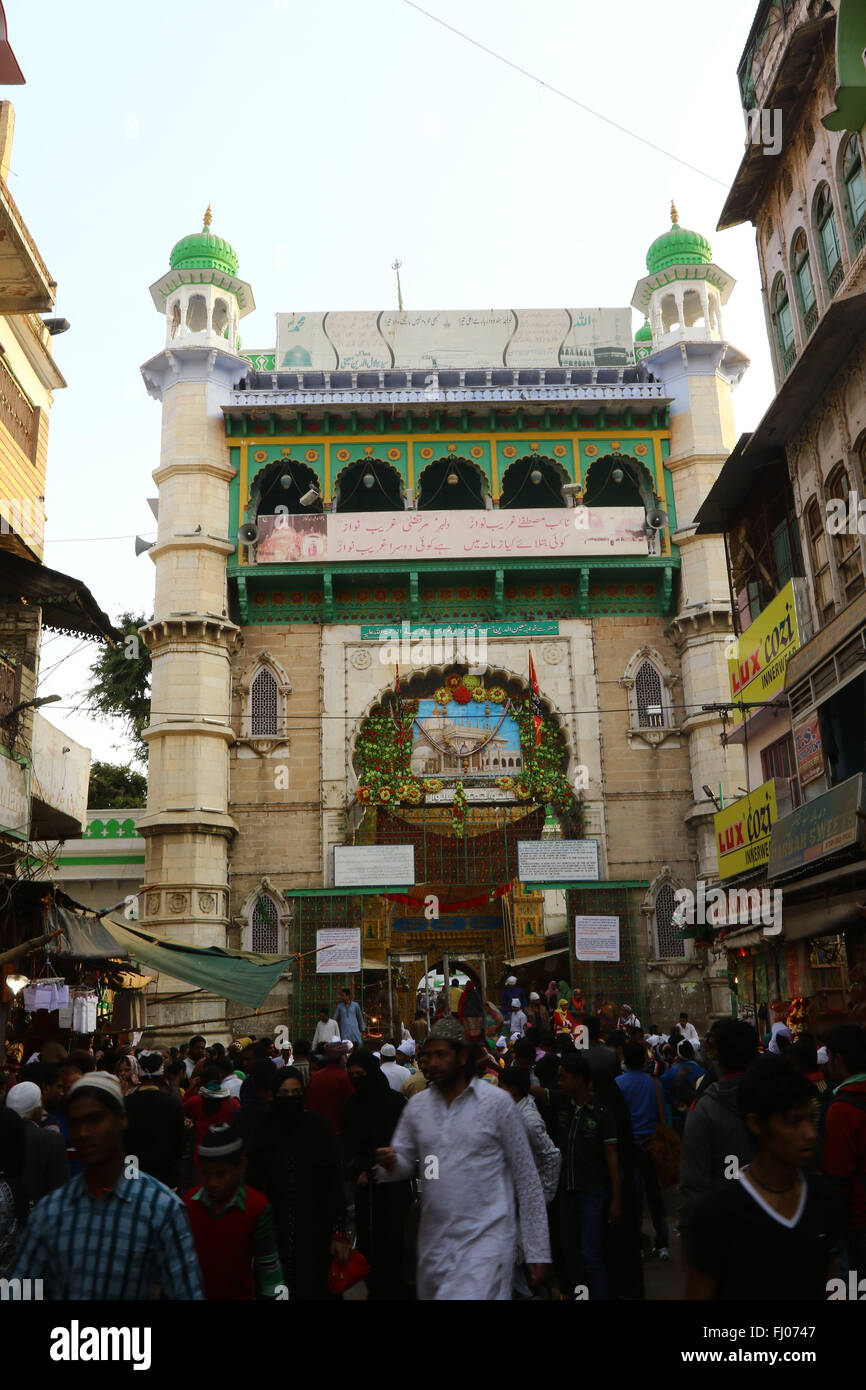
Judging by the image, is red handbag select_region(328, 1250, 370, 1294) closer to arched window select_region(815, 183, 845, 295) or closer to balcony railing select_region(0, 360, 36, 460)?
arched window select_region(815, 183, 845, 295)

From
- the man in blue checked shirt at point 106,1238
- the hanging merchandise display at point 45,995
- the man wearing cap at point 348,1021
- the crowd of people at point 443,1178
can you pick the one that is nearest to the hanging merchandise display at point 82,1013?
the hanging merchandise display at point 45,995

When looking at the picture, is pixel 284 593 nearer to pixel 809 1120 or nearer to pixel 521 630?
pixel 521 630

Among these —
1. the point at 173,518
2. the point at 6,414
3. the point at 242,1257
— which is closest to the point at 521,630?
the point at 173,518

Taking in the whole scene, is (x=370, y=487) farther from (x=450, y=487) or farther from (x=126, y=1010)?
(x=126, y=1010)

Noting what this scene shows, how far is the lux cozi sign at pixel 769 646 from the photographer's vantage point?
690 inches

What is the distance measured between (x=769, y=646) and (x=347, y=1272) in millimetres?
15361

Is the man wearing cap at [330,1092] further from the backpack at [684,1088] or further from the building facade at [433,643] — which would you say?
the building facade at [433,643]

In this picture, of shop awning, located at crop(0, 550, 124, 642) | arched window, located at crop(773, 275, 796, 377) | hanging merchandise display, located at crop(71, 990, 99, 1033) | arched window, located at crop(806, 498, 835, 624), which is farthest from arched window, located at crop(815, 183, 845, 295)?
hanging merchandise display, located at crop(71, 990, 99, 1033)

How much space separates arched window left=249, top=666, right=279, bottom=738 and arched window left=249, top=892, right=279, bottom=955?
374cm

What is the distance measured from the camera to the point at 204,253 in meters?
28.3

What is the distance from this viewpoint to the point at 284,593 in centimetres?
2705

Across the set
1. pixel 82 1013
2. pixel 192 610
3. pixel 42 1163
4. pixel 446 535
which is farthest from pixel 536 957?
pixel 42 1163

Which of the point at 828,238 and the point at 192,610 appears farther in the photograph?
the point at 192,610
